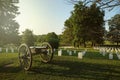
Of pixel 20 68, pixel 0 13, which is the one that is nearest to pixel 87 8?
pixel 20 68

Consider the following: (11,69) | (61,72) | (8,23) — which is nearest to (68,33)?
(8,23)

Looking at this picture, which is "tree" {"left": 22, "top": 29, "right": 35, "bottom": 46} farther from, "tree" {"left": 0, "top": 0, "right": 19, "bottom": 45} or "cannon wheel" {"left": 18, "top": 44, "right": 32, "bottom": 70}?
"cannon wheel" {"left": 18, "top": 44, "right": 32, "bottom": 70}

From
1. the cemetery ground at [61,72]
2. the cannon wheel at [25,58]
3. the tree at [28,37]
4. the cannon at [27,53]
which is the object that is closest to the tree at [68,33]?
the tree at [28,37]

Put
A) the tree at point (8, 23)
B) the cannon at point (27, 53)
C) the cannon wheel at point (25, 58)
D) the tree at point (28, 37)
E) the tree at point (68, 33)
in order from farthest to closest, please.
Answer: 1. the tree at point (68, 33)
2. the tree at point (8, 23)
3. the tree at point (28, 37)
4. the cannon wheel at point (25, 58)
5. the cannon at point (27, 53)

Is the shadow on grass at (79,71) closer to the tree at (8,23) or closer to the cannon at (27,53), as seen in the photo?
the cannon at (27,53)

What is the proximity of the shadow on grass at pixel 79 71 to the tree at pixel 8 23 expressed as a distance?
23635 millimetres

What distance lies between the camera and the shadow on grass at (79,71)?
9180mm

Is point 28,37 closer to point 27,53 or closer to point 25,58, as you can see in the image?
point 25,58

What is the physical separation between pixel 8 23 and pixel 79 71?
91.9 feet

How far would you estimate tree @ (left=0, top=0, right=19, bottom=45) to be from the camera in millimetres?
33306

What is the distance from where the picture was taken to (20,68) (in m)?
11.4

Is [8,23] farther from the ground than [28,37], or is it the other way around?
[8,23]

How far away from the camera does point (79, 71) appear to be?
402 inches

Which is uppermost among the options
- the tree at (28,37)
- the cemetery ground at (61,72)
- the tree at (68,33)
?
the tree at (68,33)
